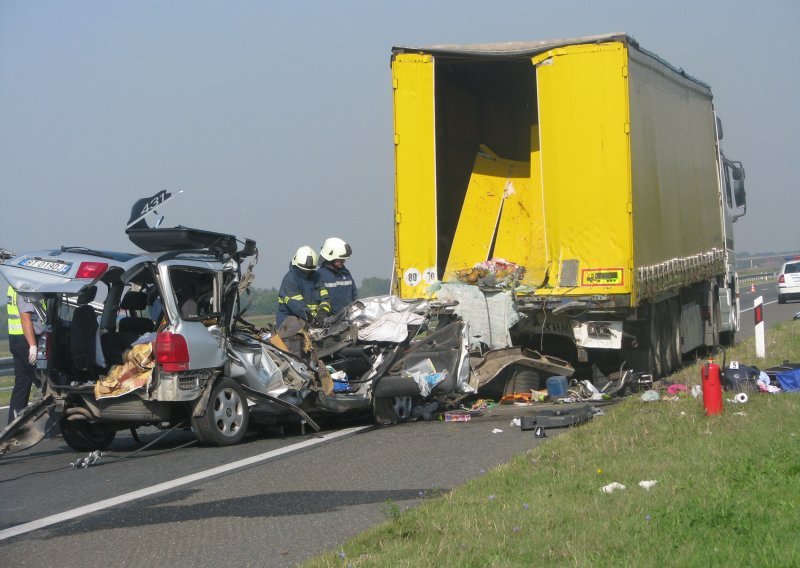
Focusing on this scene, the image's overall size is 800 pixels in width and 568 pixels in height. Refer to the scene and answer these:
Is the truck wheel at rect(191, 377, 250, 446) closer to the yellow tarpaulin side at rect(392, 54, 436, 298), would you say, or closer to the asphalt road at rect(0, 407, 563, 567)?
the asphalt road at rect(0, 407, 563, 567)

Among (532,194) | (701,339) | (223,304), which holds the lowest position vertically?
(701,339)

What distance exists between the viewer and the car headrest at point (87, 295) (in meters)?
9.89

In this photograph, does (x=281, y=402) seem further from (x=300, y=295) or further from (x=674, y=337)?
(x=674, y=337)

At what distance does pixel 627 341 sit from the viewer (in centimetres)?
1494

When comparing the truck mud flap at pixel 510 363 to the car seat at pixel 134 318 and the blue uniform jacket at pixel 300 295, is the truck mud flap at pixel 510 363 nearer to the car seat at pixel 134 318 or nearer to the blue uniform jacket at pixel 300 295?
the blue uniform jacket at pixel 300 295

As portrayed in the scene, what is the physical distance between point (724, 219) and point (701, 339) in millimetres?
3127

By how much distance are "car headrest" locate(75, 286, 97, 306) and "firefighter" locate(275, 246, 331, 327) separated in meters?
2.81

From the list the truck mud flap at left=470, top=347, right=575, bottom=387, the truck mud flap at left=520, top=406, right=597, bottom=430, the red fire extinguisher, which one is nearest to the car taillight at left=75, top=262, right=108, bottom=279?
the truck mud flap at left=520, top=406, right=597, bottom=430

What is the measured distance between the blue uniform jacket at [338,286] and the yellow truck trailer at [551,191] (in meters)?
0.83

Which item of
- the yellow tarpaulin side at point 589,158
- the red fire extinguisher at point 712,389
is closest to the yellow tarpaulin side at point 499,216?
the yellow tarpaulin side at point 589,158

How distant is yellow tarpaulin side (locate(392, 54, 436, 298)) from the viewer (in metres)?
13.7

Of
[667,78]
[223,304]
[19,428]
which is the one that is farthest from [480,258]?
[19,428]

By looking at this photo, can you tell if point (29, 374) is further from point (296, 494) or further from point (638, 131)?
point (638, 131)

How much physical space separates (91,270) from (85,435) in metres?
2.00
